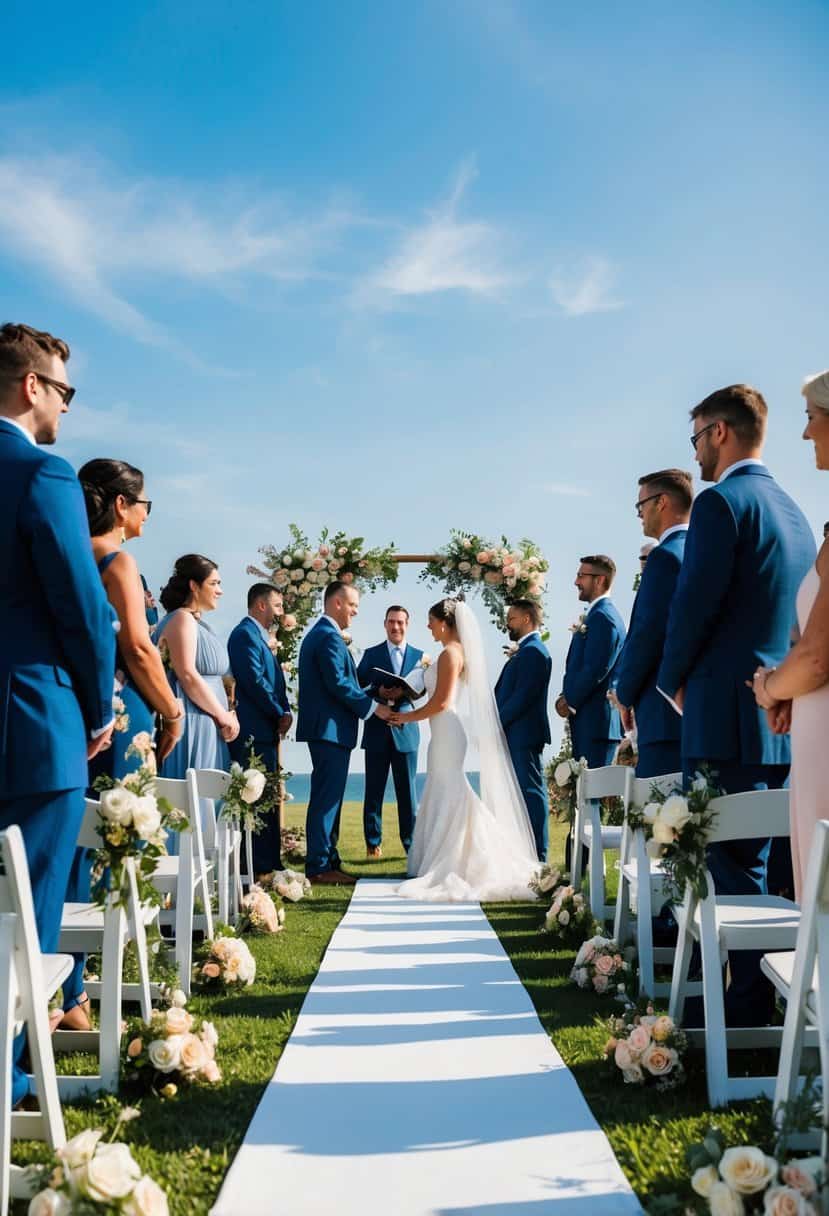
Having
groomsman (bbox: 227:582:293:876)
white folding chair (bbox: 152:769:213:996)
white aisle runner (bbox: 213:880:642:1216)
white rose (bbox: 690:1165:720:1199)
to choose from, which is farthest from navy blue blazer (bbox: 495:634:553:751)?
white rose (bbox: 690:1165:720:1199)

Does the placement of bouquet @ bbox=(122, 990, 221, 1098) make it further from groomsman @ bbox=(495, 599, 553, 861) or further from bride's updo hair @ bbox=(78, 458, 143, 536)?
groomsman @ bbox=(495, 599, 553, 861)

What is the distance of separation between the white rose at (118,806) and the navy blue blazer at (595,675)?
221 inches

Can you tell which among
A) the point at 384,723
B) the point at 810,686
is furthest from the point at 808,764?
the point at 384,723

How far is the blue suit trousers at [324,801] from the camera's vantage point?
29.0ft

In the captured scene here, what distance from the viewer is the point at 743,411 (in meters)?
4.40

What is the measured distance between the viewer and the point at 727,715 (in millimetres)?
4148

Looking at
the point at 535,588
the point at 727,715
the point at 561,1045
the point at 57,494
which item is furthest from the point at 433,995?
the point at 535,588

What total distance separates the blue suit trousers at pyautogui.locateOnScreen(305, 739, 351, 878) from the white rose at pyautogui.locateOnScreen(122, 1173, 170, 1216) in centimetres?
636

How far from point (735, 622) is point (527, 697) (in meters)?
5.13

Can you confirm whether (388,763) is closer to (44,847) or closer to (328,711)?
(328,711)

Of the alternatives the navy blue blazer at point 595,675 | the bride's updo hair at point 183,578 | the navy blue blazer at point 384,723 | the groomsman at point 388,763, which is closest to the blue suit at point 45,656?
the bride's updo hair at point 183,578

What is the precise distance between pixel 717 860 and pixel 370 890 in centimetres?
476

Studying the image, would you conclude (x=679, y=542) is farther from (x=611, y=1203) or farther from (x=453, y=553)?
(x=453, y=553)

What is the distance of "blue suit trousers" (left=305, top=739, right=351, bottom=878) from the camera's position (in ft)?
29.0
